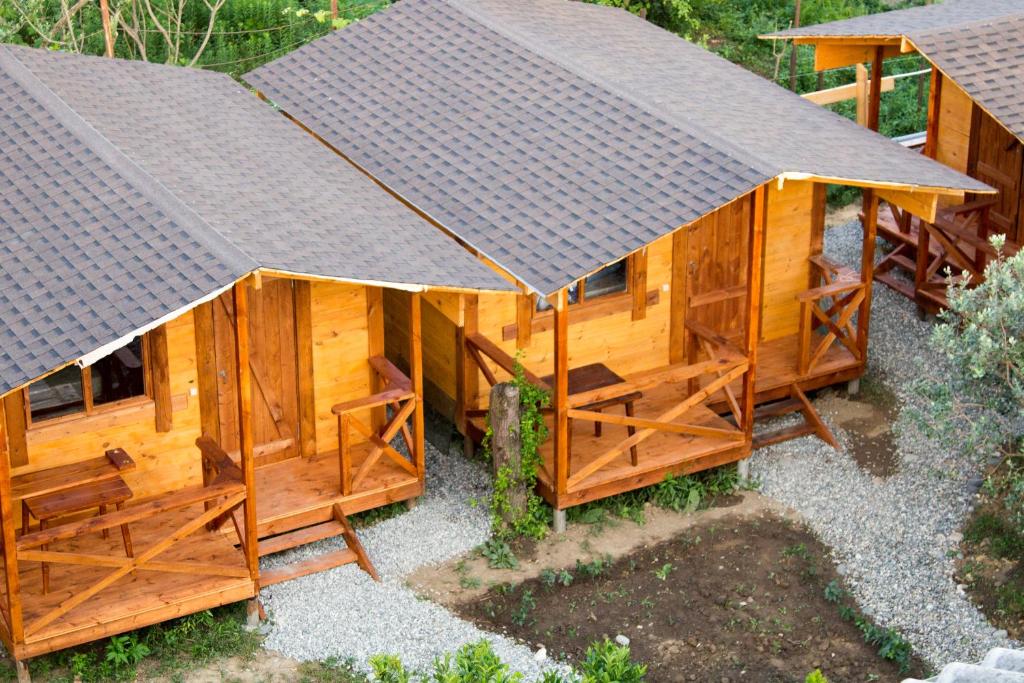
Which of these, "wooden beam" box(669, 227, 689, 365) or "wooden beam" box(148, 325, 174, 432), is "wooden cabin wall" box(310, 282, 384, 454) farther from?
"wooden beam" box(669, 227, 689, 365)

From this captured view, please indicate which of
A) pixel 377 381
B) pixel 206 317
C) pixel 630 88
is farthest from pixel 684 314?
pixel 206 317

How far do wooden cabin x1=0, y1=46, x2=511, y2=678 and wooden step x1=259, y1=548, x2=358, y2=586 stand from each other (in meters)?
0.03

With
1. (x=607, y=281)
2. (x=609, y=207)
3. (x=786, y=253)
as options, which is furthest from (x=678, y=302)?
(x=609, y=207)

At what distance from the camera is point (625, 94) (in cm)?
1515

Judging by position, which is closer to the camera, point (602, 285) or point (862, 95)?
point (602, 285)

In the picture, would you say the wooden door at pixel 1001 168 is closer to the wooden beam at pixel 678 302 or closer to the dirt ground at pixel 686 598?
the wooden beam at pixel 678 302

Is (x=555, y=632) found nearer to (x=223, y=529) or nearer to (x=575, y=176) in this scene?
(x=223, y=529)

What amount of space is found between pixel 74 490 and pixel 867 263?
817 centimetres

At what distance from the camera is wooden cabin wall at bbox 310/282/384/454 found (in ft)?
45.0

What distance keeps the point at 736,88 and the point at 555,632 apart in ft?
21.7

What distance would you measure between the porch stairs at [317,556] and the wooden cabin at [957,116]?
22.2ft

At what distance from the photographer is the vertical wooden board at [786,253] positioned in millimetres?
15961

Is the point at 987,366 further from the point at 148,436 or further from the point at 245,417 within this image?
the point at 148,436

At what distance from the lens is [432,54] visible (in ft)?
54.8
